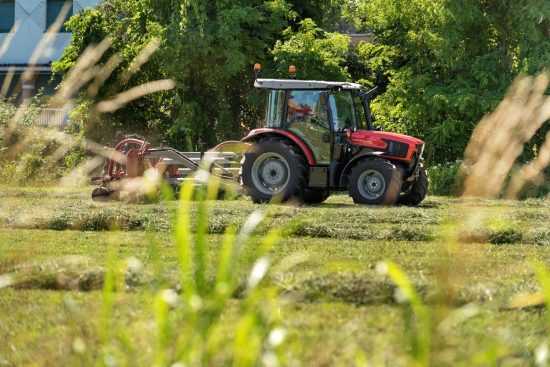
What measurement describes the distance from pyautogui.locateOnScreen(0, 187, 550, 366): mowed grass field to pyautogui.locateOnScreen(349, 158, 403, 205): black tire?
138 inches

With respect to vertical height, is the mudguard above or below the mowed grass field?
above

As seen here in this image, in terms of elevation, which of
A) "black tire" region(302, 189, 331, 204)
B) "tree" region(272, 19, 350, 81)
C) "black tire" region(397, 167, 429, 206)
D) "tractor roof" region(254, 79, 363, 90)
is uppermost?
"tree" region(272, 19, 350, 81)

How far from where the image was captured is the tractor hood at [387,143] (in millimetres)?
15875

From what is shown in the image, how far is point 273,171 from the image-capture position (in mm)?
16344

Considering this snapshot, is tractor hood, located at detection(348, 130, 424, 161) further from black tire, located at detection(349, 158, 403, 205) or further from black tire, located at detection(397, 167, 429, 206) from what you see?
black tire, located at detection(397, 167, 429, 206)

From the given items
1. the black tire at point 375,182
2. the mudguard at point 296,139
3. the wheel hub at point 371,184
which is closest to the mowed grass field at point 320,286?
the black tire at point 375,182

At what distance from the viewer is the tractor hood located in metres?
15.9

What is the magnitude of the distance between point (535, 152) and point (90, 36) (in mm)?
11953

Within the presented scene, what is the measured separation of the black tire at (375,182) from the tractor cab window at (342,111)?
69 cm

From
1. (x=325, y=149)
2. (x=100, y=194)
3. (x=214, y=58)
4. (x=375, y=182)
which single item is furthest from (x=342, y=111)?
(x=214, y=58)

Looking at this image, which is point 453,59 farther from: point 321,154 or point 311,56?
point 321,154

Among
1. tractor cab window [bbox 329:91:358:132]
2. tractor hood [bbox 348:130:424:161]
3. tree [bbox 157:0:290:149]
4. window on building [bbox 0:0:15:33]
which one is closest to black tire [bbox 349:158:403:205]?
tractor hood [bbox 348:130:424:161]

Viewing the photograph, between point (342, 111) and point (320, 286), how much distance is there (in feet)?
34.3

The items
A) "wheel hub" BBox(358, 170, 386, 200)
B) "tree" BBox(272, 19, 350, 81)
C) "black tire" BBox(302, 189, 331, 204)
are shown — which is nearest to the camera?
"wheel hub" BBox(358, 170, 386, 200)
